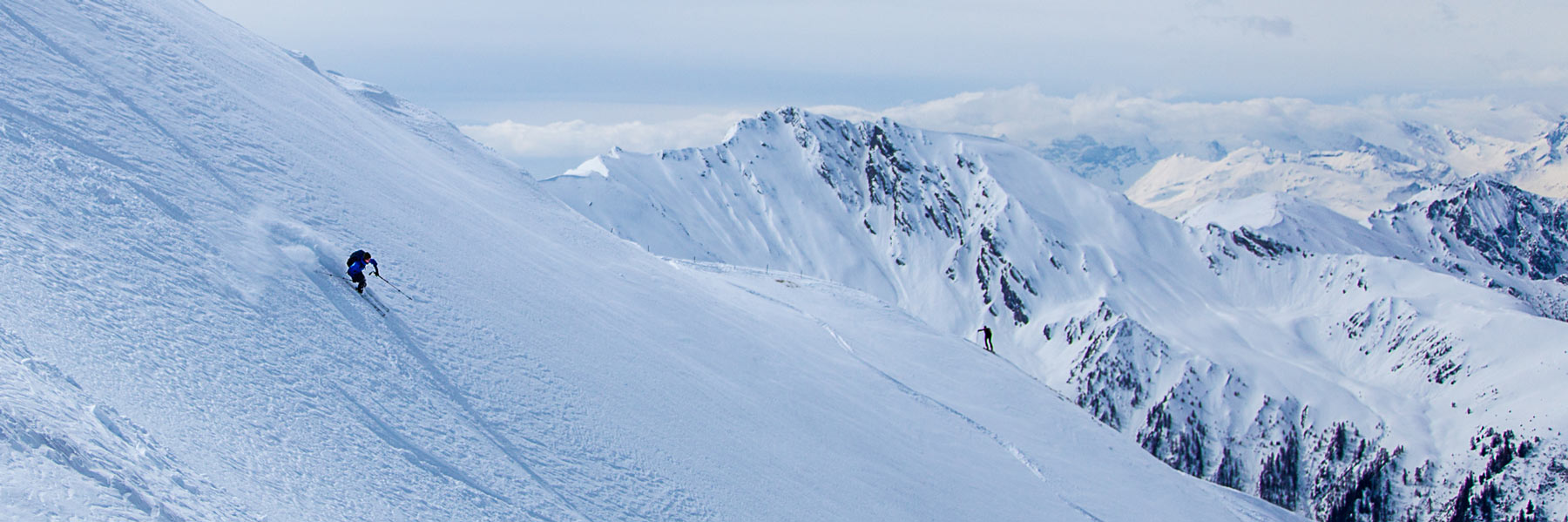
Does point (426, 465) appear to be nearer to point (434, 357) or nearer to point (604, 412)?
point (434, 357)

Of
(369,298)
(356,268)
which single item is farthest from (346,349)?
(369,298)

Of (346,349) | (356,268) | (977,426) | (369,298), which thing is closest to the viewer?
(346,349)

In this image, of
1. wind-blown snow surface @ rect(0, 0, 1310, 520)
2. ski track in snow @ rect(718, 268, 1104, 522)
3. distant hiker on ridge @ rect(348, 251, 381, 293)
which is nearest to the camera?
wind-blown snow surface @ rect(0, 0, 1310, 520)

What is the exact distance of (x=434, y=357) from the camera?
770 inches

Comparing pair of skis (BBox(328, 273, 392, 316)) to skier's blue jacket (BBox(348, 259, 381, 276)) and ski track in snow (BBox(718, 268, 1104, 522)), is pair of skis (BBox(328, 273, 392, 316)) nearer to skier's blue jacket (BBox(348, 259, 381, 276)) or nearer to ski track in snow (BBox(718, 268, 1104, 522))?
skier's blue jacket (BBox(348, 259, 381, 276))

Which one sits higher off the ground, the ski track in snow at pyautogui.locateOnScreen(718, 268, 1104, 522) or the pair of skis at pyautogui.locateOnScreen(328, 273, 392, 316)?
the pair of skis at pyautogui.locateOnScreen(328, 273, 392, 316)

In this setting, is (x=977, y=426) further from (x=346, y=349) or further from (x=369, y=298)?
(x=346, y=349)

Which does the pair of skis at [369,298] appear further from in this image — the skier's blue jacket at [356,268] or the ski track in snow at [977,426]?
the ski track in snow at [977,426]

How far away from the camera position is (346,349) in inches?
689

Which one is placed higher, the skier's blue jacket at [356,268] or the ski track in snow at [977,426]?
the skier's blue jacket at [356,268]

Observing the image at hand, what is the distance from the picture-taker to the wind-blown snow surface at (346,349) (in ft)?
41.8

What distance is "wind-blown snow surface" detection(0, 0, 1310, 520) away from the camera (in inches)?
502

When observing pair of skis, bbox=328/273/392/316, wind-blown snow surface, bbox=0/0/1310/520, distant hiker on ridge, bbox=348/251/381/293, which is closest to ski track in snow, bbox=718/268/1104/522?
wind-blown snow surface, bbox=0/0/1310/520

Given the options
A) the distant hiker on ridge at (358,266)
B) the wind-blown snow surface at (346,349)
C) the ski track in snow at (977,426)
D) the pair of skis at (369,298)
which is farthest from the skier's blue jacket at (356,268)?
the ski track in snow at (977,426)
